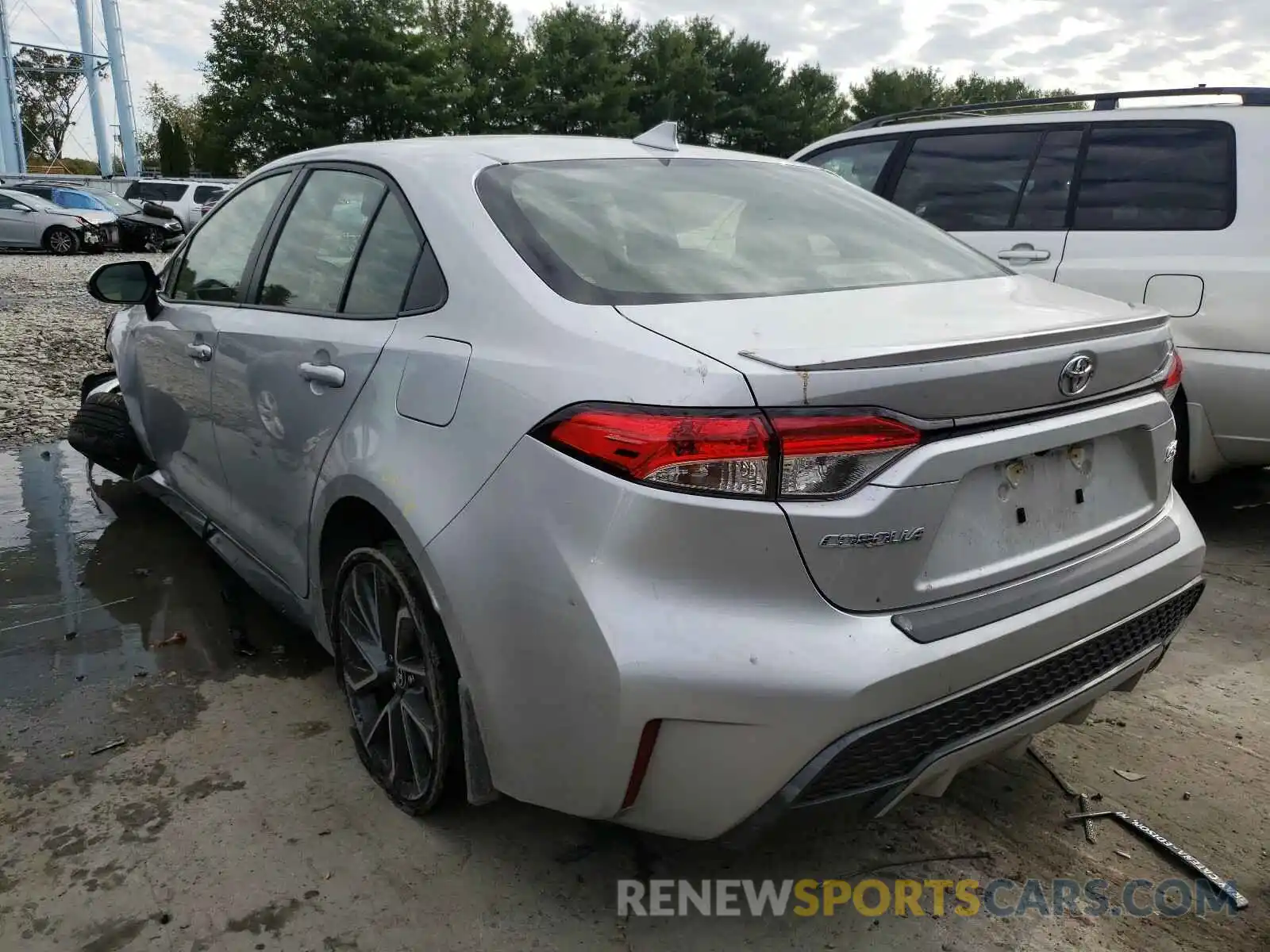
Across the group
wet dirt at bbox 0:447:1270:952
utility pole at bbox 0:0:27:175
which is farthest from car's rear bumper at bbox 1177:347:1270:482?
utility pole at bbox 0:0:27:175

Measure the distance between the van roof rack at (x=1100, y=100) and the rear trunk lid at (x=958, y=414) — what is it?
110 inches

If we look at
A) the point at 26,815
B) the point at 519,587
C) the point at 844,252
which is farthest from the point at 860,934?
the point at 26,815

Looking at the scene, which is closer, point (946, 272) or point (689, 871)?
point (689, 871)

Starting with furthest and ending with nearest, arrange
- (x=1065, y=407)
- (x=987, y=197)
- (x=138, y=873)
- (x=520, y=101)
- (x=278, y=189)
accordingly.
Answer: (x=520, y=101) → (x=987, y=197) → (x=278, y=189) → (x=138, y=873) → (x=1065, y=407)

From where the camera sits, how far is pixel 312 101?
37094 millimetres

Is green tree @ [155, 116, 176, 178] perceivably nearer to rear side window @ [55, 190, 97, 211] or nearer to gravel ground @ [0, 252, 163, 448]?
rear side window @ [55, 190, 97, 211]

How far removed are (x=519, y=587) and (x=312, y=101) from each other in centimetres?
3967

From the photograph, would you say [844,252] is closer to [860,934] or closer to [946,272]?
[946,272]

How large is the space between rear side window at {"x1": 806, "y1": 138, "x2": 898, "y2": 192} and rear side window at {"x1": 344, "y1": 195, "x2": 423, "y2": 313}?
339cm

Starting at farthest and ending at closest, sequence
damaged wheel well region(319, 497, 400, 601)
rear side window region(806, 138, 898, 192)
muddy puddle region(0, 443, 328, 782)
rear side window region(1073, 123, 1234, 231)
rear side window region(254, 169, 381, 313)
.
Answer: rear side window region(806, 138, 898, 192) → rear side window region(1073, 123, 1234, 231) → muddy puddle region(0, 443, 328, 782) → rear side window region(254, 169, 381, 313) → damaged wheel well region(319, 497, 400, 601)

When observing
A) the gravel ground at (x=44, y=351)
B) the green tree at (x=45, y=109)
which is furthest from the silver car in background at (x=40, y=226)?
the green tree at (x=45, y=109)

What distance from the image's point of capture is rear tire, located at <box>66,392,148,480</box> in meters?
4.52

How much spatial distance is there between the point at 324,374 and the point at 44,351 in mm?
7830

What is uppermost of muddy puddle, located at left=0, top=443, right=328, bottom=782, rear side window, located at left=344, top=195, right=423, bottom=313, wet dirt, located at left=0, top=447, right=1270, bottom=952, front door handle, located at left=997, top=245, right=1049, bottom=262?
rear side window, located at left=344, top=195, right=423, bottom=313
